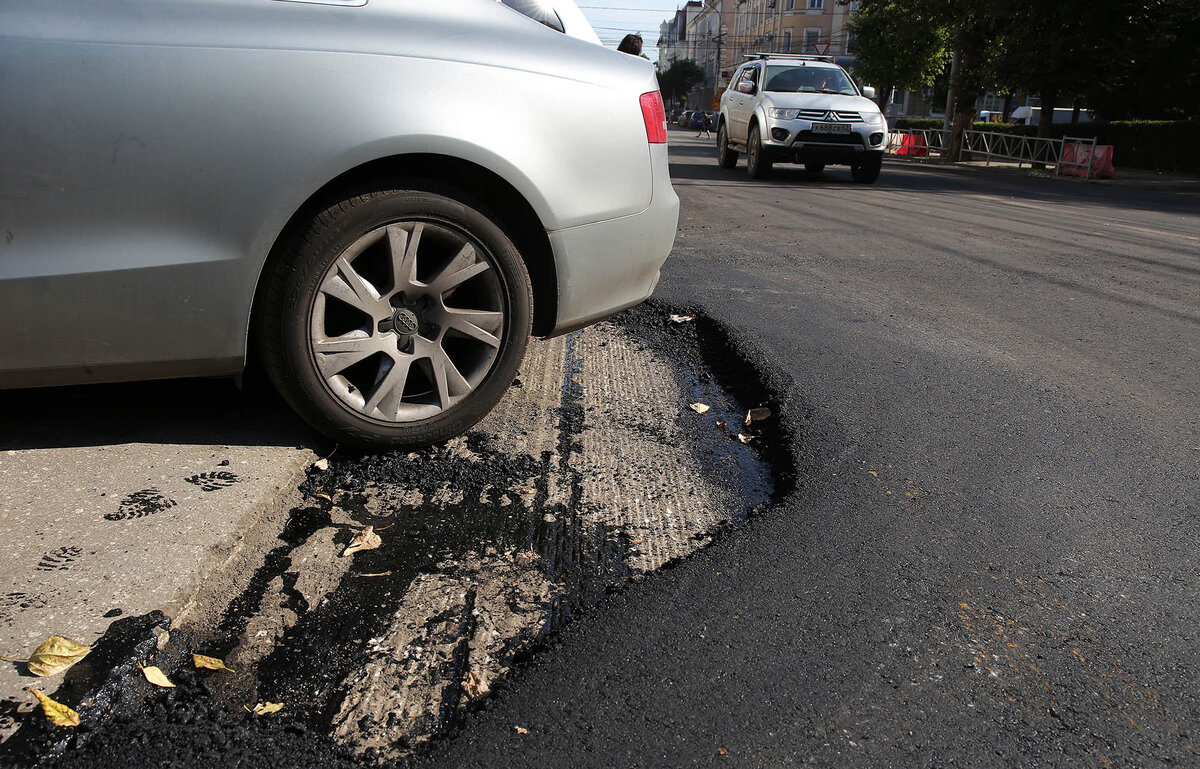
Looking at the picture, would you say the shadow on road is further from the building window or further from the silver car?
the building window

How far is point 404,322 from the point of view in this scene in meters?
2.96

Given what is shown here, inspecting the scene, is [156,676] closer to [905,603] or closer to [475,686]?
[475,686]

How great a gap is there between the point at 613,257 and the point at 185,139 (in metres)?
1.47

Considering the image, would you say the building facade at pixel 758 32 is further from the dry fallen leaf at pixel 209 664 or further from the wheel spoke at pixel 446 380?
the dry fallen leaf at pixel 209 664

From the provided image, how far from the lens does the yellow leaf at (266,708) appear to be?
1824 mm

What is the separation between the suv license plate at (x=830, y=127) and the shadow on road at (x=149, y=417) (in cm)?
1259

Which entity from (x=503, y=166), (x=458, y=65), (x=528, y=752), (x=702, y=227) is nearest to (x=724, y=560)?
(x=528, y=752)

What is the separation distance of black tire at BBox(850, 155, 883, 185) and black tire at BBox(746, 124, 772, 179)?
152cm

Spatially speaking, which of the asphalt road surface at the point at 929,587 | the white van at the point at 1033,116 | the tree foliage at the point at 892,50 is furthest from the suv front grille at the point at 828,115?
the white van at the point at 1033,116

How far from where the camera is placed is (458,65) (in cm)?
286

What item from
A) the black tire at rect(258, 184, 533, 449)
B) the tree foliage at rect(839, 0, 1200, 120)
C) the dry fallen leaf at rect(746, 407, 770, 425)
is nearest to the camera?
the black tire at rect(258, 184, 533, 449)

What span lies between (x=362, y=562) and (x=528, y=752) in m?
0.92

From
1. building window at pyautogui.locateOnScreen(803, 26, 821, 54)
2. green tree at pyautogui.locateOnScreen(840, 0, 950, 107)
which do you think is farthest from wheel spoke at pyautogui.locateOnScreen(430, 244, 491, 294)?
building window at pyautogui.locateOnScreen(803, 26, 821, 54)

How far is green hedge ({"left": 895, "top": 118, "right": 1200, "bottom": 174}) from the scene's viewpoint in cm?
2467
